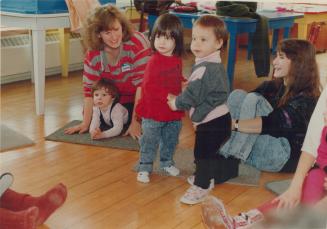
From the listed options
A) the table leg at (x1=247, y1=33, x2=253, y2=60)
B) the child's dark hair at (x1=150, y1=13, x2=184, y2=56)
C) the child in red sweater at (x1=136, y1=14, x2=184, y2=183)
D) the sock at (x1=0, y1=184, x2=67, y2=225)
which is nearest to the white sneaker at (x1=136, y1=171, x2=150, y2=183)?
the child in red sweater at (x1=136, y1=14, x2=184, y2=183)

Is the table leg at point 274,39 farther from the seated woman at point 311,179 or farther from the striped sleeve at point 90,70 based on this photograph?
the striped sleeve at point 90,70

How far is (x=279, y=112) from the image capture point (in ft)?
2.94

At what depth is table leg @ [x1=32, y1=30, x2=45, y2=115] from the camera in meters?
1.49

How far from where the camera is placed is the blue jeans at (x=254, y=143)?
36.8 inches

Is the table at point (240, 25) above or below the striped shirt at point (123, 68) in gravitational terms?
above

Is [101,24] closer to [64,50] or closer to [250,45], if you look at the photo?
[64,50]

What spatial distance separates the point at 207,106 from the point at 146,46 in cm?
37

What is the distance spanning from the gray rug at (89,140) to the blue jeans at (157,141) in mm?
112

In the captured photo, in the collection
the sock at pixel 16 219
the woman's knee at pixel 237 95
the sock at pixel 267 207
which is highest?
the woman's knee at pixel 237 95

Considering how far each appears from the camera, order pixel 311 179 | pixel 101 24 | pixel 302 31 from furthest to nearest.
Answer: pixel 101 24, pixel 302 31, pixel 311 179

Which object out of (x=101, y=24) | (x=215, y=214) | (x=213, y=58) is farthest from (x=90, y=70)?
(x=215, y=214)

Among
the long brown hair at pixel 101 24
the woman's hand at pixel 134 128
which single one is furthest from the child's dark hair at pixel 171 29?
the woman's hand at pixel 134 128

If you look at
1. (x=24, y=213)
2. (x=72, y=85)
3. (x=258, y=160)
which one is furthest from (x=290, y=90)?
(x=72, y=85)

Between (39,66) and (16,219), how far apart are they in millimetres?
741
